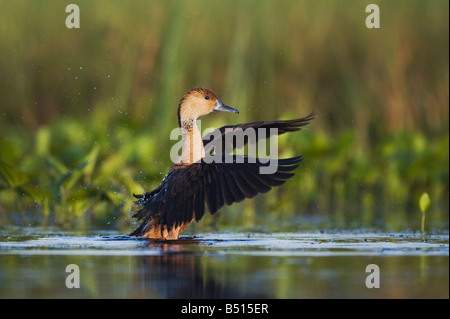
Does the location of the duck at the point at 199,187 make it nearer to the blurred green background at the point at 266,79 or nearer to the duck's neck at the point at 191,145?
the duck's neck at the point at 191,145

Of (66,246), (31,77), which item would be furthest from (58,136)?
(66,246)

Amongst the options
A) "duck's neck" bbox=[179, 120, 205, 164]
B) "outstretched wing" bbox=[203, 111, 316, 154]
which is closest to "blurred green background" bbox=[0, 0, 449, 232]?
"outstretched wing" bbox=[203, 111, 316, 154]

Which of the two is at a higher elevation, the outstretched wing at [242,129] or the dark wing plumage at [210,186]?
the outstretched wing at [242,129]

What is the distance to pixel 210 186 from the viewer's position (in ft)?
22.9

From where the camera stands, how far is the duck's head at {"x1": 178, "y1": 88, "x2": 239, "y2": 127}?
8.03 m

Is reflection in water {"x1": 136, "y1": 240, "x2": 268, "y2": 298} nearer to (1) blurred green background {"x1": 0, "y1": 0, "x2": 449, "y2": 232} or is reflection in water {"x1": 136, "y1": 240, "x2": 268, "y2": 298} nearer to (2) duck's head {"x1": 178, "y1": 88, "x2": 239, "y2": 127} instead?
(2) duck's head {"x1": 178, "y1": 88, "x2": 239, "y2": 127}

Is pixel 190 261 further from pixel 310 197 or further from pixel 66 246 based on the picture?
pixel 310 197

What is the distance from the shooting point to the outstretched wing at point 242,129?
7.84m

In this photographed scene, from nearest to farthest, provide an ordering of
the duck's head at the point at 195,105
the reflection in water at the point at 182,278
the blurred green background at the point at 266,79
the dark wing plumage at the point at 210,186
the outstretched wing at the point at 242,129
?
the reflection in water at the point at 182,278
the dark wing plumage at the point at 210,186
the outstretched wing at the point at 242,129
the duck's head at the point at 195,105
the blurred green background at the point at 266,79

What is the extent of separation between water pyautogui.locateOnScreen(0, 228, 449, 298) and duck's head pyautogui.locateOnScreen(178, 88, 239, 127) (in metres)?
1.05

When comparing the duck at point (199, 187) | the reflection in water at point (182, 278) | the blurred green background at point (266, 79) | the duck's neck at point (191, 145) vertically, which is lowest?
the reflection in water at point (182, 278)

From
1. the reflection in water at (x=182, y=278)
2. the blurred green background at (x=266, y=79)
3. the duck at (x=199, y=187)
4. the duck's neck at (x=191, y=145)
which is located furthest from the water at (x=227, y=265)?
the blurred green background at (x=266, y=79)

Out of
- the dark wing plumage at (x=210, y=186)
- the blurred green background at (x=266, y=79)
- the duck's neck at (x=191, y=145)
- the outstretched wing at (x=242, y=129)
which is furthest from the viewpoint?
the blurred green background at (x=266, y=79)

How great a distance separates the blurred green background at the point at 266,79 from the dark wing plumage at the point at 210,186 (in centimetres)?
319
